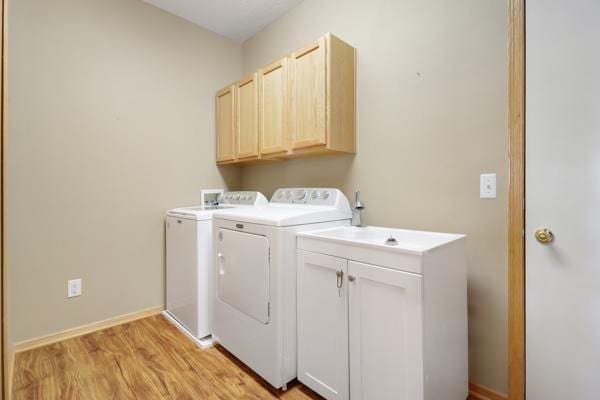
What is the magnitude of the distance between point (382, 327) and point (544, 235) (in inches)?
32.1

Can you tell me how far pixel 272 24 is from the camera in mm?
2701

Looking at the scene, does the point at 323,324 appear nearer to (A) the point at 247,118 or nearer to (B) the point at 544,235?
(B) the point at 544,235

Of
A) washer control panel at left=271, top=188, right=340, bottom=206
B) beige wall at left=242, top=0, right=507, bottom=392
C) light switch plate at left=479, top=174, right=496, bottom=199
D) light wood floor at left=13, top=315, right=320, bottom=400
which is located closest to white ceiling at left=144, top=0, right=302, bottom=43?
beige wall at left=242, top=0, right=507, bottom=392

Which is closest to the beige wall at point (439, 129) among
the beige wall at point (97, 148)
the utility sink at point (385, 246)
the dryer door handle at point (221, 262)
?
the utility sink at point (385, 246)

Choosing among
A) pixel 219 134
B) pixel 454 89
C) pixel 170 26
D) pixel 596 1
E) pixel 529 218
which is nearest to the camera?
pixel 596 1

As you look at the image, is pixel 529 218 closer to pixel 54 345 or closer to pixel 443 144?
pixel 443 144

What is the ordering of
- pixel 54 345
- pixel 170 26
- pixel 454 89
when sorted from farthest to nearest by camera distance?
1. pixel 170 26
2. pixel 54 345
3. pixel 454 89

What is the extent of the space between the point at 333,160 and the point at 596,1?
150 centimetres

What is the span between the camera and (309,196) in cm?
214

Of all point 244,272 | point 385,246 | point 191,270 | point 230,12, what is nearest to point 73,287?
point 191,270

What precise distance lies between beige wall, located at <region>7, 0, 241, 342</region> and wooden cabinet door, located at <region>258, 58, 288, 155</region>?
31.0 inches

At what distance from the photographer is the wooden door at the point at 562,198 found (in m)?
1.14

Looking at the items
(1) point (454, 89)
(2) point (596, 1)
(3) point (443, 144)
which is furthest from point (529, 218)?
(2) point (596, 1)

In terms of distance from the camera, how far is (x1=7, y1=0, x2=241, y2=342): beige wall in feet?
6.35
